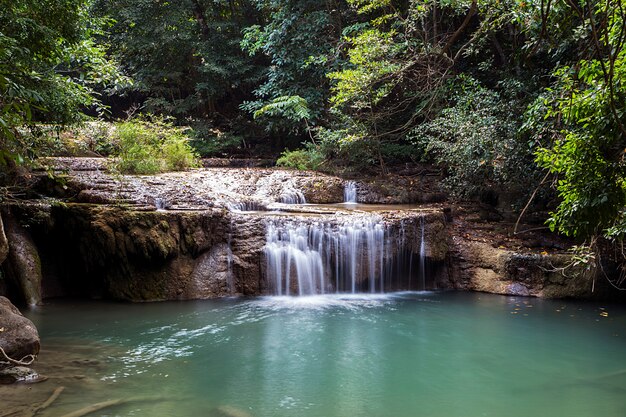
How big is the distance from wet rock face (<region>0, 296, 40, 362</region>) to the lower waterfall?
4781 millimetres

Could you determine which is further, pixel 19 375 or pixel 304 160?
pixel 304 160

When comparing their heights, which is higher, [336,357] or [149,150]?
[149,150]

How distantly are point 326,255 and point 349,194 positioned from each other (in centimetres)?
394

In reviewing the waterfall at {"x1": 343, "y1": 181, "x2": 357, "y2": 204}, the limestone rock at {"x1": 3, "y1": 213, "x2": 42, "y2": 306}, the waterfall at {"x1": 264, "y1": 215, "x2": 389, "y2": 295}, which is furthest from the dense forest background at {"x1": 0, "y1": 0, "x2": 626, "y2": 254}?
the waterfall at {"x1": 264, "y1": 215, "x2": 389, "y2": 295}

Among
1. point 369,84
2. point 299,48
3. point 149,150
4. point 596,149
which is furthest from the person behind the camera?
point 299,48

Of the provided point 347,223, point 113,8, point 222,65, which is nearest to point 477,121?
point 347,223

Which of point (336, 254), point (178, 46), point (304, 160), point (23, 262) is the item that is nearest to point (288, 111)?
point (304, 160)

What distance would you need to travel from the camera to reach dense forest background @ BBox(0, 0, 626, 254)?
219 inches

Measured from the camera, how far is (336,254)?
1045cm

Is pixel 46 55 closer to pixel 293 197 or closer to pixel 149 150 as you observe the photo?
pixel 149 150

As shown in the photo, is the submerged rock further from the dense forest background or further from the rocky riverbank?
the rocky riverbank

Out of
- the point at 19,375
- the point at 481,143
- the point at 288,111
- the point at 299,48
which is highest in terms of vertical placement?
the point at 299,48

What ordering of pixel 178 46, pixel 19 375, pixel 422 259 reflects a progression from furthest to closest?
pixel 178 46, pixel 422 259, pixel 19 375

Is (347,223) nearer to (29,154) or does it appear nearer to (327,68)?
(29,154)
